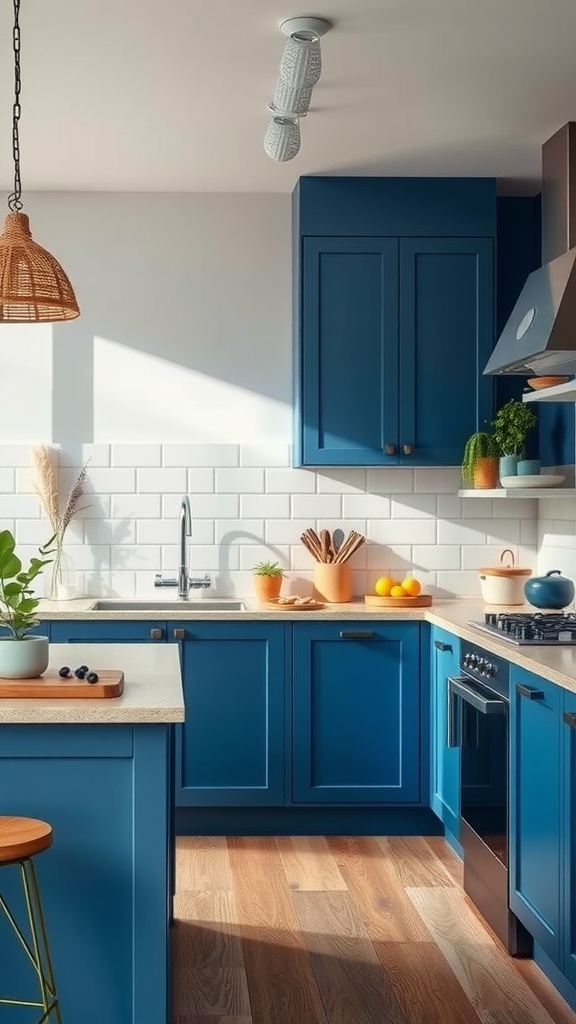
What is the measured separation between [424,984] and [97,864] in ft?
3.93

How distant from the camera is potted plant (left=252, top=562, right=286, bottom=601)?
5.24 m

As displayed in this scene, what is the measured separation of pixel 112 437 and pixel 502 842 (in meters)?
2.65

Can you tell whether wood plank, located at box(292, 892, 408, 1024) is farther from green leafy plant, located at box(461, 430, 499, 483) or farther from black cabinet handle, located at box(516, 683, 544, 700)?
green leafy plant, located at box(461, 430, 499, 483)

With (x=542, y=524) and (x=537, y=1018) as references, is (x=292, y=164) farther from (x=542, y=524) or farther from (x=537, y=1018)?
(x=537, y=1018)

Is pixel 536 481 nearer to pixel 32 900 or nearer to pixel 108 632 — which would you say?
pixel 108 632

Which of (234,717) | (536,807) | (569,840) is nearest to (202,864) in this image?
(234,717)

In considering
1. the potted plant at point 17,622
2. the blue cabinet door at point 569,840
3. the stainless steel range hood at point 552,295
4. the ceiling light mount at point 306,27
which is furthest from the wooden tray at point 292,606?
the ceiling light mount at point 306,27

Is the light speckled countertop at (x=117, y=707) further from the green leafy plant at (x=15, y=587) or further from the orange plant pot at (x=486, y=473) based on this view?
the orange plant pot at (x=486, y=473)

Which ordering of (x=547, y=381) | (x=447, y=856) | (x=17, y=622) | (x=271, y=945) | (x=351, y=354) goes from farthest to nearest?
(x=351, y=354), (x=447, y=856), (x=547, y=381), (x=271, y=945), (x=17, y=622)

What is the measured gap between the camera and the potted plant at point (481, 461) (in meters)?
5.08

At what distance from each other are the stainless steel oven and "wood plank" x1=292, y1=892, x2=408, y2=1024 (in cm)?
42

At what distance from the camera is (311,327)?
5164mm

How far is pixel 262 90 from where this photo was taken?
13.4ft

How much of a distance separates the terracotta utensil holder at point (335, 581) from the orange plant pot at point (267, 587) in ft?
0.64
